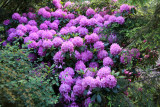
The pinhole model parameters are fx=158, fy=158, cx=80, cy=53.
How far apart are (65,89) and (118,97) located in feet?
2.21

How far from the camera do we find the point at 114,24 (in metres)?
2.52

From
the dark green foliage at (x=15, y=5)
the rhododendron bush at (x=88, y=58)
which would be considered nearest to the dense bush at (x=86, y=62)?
the rhododendron bush at (x=88, y=58)

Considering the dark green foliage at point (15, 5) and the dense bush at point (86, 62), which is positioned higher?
the dark green foliage at point (15, 5)

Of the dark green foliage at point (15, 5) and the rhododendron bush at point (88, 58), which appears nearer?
the rhododendron bush at point (88, 58)

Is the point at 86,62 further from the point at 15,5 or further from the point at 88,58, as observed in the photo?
the point at 15,5

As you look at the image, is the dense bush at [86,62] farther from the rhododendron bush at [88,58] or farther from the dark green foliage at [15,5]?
the dark green foliage at [15,5]

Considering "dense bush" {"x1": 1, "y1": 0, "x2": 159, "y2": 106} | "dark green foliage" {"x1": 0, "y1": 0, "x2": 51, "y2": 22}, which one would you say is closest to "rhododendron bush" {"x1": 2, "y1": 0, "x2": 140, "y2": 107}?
"dense bush" {"x1": 1, "y1": 0, "x2": 159, "y2": 106}

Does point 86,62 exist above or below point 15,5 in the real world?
below

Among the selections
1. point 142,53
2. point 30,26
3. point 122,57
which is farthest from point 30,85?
point 30,26

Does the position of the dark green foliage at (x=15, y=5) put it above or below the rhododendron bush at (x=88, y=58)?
above

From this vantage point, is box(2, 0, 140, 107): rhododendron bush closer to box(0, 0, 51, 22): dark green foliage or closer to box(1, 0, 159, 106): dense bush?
box(1, 0, 159, 106): dense bush

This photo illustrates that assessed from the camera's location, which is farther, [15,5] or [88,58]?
[15,5]

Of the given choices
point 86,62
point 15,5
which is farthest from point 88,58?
point 15,5

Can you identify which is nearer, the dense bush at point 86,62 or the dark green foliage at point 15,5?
the dense bush at point 86,62
